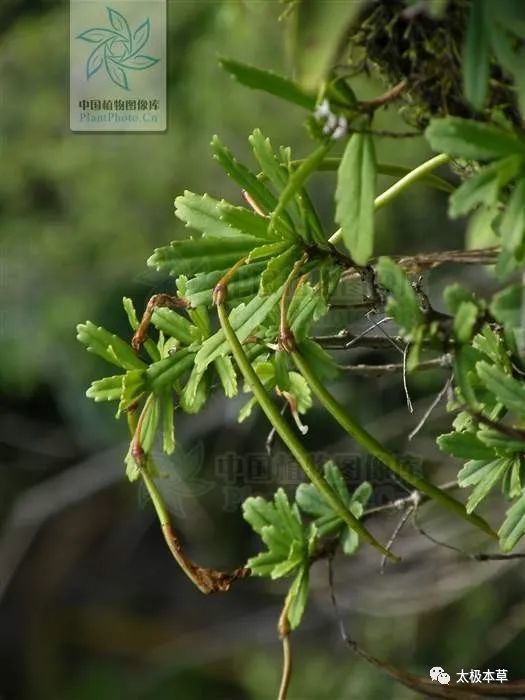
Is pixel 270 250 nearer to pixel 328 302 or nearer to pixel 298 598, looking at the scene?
pixel 328 302

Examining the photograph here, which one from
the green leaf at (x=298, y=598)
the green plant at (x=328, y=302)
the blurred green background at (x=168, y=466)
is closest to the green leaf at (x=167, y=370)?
the green plant at (x=328, y=302)

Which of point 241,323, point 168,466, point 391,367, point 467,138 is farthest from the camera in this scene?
point 168,466

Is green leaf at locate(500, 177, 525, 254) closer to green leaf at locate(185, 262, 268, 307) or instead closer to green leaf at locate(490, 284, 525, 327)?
green leaf at locate(490, 284, 525, 327)

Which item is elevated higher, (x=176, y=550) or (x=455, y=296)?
(x=455, y=296)

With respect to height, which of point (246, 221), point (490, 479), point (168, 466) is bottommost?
point (168, 466)

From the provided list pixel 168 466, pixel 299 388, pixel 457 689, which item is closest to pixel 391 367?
pixel 299 388

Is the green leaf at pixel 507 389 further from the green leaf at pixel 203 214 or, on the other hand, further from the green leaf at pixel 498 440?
the green leaf at pixel 203 214

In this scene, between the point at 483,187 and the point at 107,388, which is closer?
the point at 483,187
